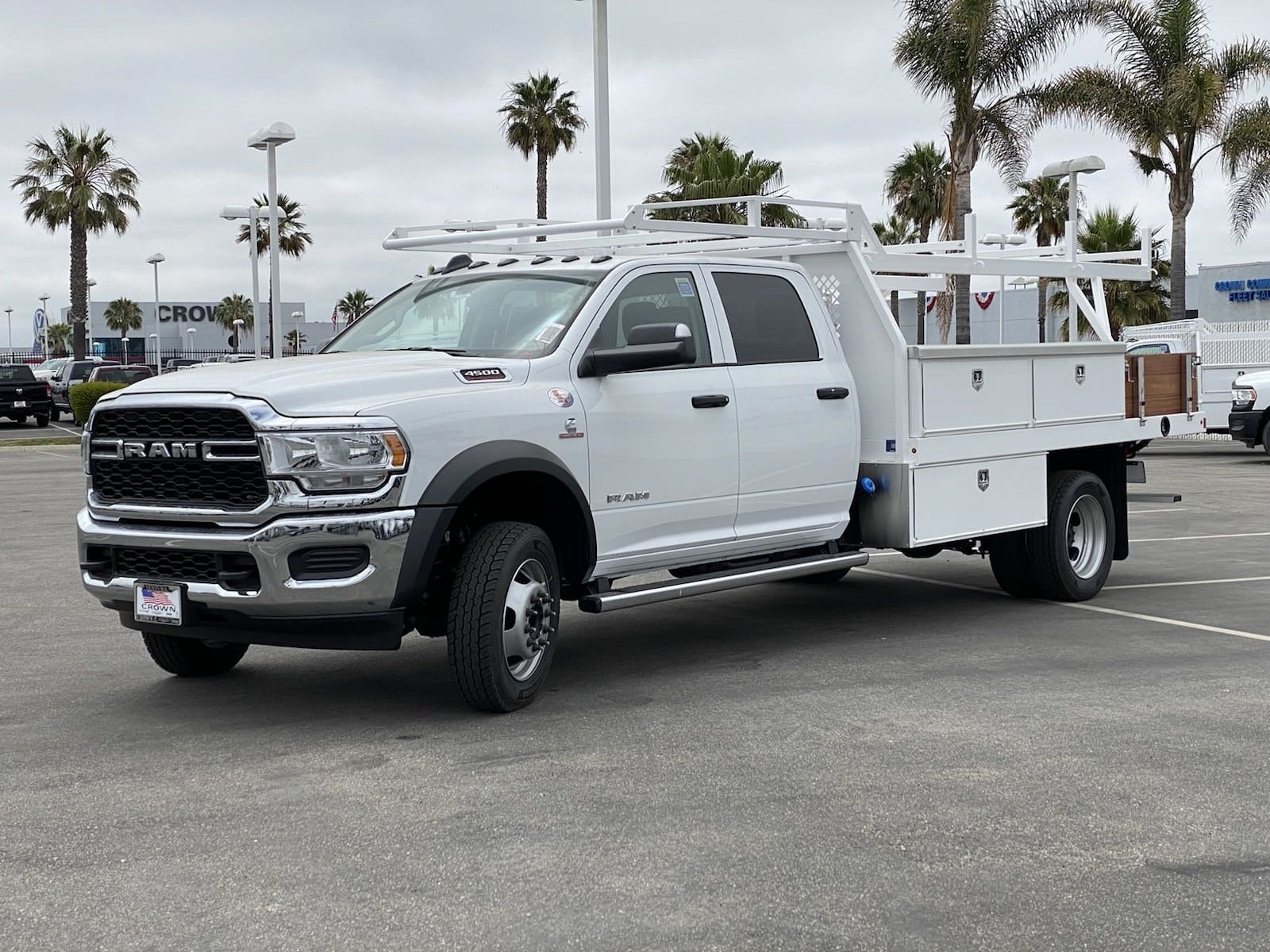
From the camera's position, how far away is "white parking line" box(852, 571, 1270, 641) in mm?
8672

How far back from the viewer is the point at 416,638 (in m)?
8.84

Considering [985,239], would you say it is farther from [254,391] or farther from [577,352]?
[254,391]

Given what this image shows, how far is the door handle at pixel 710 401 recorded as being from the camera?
7625 mm

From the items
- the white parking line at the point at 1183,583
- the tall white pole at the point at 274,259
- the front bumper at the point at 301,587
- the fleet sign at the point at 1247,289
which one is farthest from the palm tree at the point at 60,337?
the front bumper at the point at 301,587

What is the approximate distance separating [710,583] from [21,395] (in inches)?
1470

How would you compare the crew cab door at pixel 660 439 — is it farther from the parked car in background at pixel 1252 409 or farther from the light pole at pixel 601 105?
the parked car in background at pixel 1252 409

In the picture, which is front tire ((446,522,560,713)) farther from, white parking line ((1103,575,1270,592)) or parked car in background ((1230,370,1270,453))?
parked car in background ((1230,370,1270,453))

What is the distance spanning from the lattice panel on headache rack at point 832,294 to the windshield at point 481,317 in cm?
182

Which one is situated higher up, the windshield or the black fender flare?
the windshield

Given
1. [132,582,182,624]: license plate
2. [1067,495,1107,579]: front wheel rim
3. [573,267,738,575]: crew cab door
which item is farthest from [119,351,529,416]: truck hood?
[1067,495,1107,579]: front wheel rim

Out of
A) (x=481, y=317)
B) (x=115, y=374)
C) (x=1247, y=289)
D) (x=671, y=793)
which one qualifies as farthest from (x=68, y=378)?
(x=671, y=793)

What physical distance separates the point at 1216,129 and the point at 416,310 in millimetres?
31921

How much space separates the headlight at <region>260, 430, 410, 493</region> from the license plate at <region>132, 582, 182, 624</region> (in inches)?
29.7

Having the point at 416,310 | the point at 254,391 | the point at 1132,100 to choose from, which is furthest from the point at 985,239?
the point at 1132,100
